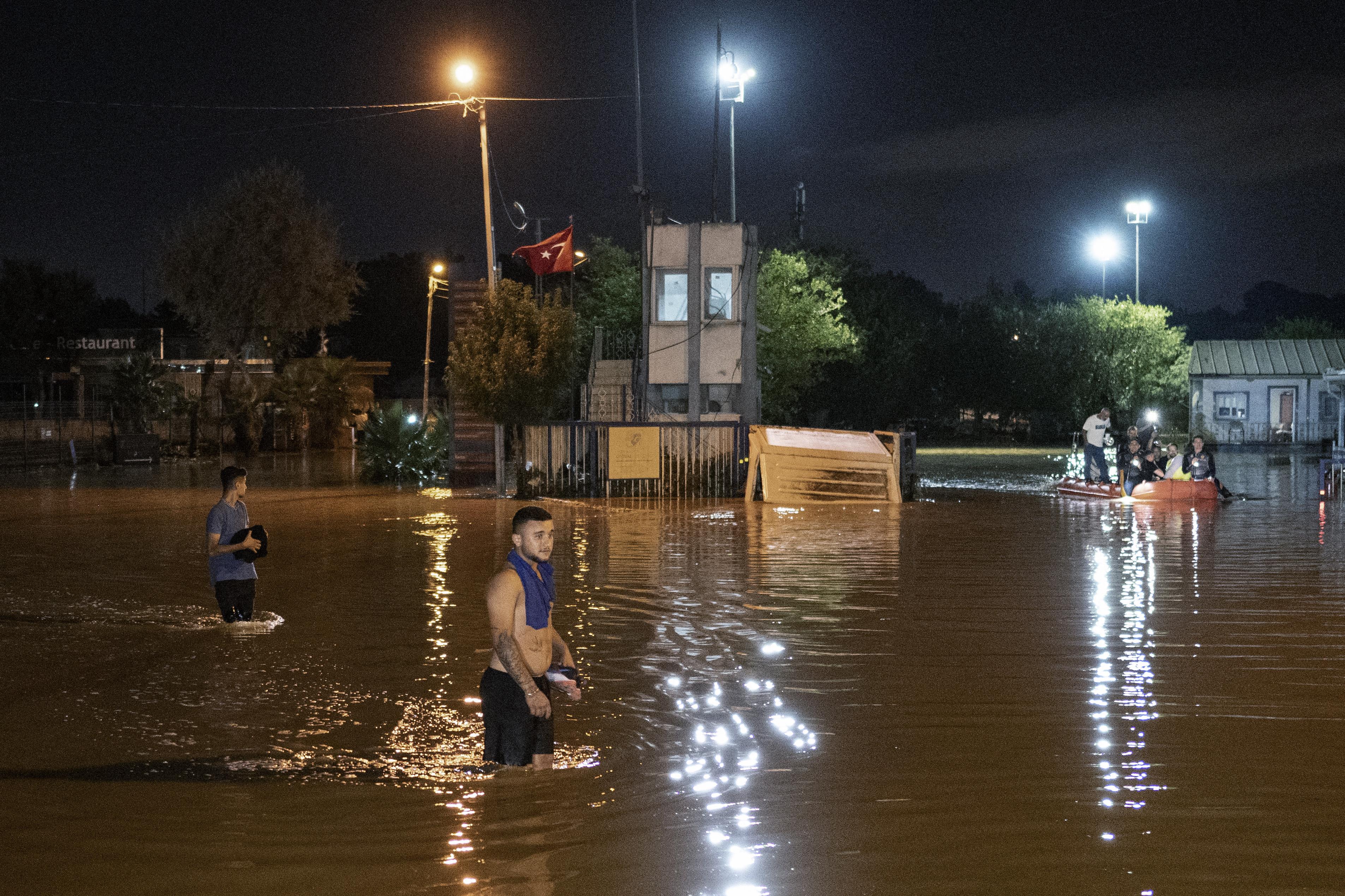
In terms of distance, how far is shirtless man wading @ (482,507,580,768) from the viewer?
636cm

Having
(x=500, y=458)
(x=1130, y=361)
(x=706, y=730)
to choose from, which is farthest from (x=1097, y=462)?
(x=1130, y=361)

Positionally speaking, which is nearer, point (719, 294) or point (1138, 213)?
point (719, 294)

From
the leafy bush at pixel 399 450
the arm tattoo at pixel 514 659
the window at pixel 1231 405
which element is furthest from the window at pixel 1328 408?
the arm tattoo at pixel 514 659

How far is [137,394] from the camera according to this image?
158ft

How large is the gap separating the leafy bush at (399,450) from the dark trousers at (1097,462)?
14496 mm

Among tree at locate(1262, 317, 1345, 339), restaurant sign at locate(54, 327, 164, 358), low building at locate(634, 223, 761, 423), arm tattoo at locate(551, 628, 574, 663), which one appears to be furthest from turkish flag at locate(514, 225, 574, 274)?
tree at locate(1262, 317, 1345, 339)

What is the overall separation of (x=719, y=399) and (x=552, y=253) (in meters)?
5.61

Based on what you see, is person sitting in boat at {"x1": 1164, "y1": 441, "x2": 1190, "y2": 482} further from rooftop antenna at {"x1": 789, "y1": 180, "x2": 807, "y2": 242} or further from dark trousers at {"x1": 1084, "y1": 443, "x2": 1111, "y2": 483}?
rooftop antenna at {"x1": 789, "y1": 180, "x2": 807, "y2": 242}

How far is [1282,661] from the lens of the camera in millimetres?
9578

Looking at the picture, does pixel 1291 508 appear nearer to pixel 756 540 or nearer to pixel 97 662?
pixel 756 540

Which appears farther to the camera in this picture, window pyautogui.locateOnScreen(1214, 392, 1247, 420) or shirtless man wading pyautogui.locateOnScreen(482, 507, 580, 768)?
window pyautogui.locateOnScreen(1214, 392, 1247, 420)

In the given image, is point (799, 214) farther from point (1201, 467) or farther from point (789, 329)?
point (1201, 467)

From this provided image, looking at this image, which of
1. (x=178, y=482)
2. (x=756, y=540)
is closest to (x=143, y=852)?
(x=756, y=540)

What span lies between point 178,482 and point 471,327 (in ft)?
30.0
